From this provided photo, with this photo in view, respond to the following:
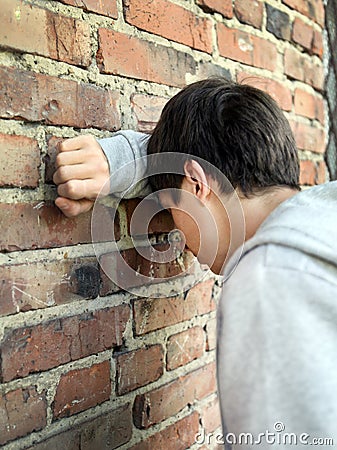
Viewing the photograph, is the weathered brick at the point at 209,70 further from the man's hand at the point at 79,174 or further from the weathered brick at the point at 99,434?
the weathered brick at the point at 99,434

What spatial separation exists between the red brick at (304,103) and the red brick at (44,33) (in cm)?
81

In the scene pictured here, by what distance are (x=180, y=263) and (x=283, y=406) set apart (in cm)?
54

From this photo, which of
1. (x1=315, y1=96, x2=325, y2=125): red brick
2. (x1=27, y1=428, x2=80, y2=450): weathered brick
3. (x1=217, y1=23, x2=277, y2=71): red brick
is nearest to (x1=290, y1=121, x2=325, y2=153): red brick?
(x1=315, y1=96, x2=325, y2=125): red brick

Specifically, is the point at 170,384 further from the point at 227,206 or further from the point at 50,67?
the point at 50,67

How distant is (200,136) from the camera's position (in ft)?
3.74

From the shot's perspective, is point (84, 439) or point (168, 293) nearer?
point (84, 439)

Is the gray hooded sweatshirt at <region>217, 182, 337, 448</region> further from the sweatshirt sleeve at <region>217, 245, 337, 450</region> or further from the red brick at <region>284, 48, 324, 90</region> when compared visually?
the red brick at <region>284, 48, 324, 90</region>

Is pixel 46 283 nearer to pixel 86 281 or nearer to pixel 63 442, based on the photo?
pixel 86 281

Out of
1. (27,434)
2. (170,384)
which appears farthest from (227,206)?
(27,434)

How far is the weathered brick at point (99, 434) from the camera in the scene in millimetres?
1005

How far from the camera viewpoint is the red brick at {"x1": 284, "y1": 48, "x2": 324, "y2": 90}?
1673mm

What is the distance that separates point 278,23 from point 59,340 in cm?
108

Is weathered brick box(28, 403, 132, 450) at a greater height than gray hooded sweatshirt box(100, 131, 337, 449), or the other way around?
gray hooded sweatshirt box(100, 131, 337, 449)

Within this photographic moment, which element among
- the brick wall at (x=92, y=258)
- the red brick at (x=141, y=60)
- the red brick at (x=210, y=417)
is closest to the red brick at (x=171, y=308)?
the brick wall at (x=92, y=258)
